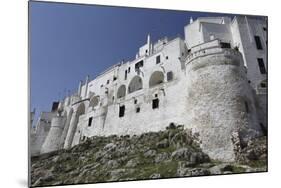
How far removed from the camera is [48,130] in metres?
5.34

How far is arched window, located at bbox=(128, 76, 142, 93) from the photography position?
22.0 feet

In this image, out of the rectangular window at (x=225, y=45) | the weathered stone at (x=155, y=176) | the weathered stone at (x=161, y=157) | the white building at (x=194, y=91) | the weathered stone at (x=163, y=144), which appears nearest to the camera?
the weathered stone at (x=155, y=176)

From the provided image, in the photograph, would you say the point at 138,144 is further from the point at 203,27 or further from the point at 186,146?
the point at 203,27

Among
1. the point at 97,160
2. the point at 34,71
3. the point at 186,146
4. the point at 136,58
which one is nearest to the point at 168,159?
the point at 186,146

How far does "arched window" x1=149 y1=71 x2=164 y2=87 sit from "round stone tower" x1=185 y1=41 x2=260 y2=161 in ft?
2.10

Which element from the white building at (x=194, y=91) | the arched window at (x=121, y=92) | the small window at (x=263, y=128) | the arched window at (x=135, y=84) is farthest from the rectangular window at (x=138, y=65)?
the small window at (x=263, y=128)

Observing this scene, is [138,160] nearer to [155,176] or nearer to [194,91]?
[155,176]

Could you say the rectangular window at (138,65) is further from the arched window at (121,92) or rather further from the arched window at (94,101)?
the arched window at (94,101)

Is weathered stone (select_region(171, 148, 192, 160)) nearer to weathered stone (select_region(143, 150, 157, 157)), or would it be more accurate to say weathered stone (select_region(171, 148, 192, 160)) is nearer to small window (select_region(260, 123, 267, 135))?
weathered stone (select_region(143, 150, 157, 157))

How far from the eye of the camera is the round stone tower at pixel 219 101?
598 centimetres

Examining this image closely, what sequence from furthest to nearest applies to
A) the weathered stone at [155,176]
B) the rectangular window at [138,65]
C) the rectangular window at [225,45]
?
the rectangular window at [138,65] < the rectangular window at [225,45] < the weathered stone at [155,176]

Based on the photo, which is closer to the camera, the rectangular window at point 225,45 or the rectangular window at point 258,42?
the rectangular window at point 225,45

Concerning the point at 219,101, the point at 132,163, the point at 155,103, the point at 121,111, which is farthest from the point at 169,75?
the point at 132,163
